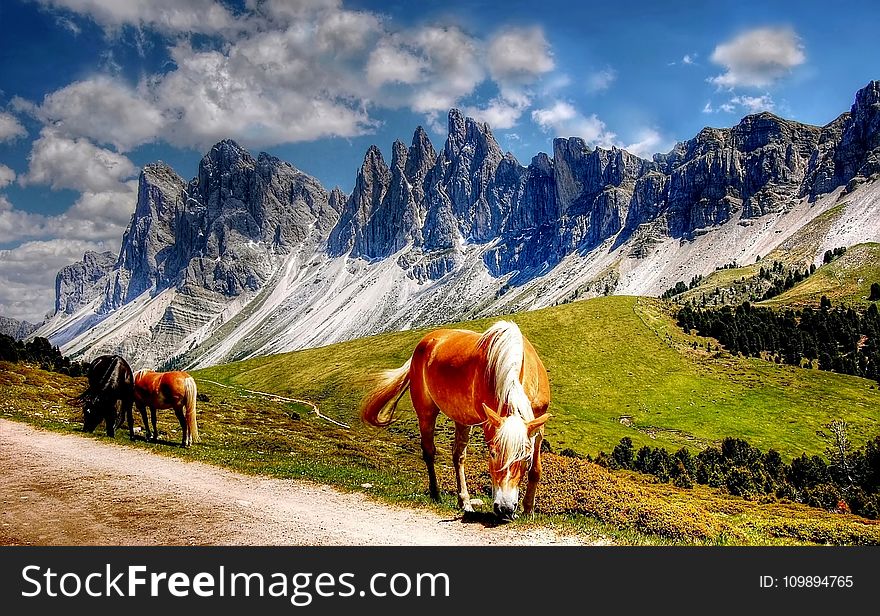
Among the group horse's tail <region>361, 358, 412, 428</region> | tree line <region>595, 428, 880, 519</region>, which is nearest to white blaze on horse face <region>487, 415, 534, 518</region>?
horse's tail <region>361, 358, 412, 428</region>

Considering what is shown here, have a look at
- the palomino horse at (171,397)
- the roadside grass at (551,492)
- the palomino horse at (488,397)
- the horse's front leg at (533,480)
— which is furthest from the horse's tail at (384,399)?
the palomino horse at (171,397)

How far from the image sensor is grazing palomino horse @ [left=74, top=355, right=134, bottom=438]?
28.8m

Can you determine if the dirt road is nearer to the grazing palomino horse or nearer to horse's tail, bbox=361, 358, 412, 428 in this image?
horse's tail, bbox=361, 358, 412, 428

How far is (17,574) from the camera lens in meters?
8.91

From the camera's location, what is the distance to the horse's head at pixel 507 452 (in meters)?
10.4

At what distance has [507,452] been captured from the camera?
10.4m

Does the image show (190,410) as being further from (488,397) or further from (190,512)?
(488,397)

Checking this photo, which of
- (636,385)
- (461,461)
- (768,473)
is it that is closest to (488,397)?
(461,461)

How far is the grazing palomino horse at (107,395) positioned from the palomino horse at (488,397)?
19.9m

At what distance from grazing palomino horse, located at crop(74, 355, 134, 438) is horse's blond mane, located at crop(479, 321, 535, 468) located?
24.9 m

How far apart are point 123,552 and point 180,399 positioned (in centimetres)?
2240

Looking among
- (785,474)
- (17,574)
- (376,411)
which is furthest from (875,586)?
(785,474)

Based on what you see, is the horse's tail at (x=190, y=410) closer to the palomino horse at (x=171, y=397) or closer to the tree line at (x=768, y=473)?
the palomino horse at (x=171, y=397)

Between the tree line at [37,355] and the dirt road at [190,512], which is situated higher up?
the tree line at [37,355]
